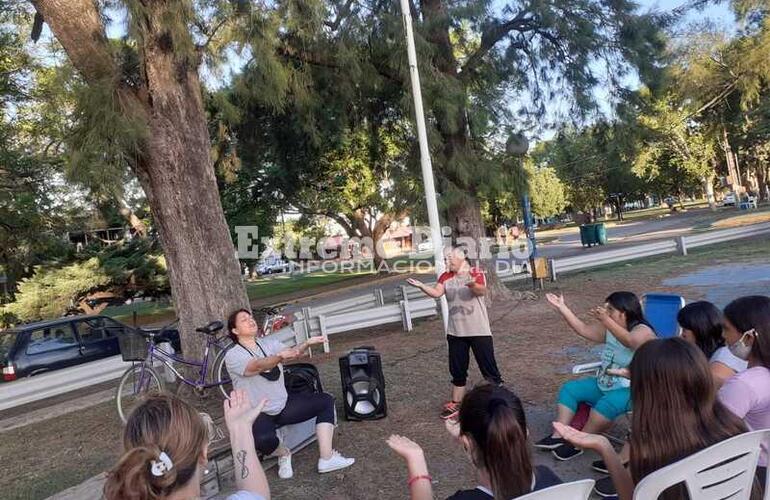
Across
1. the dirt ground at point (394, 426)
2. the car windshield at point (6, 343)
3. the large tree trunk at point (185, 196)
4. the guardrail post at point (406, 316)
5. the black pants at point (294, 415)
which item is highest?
the large tree trunk at point (185, 196)

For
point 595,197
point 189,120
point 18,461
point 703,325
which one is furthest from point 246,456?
point 595,197

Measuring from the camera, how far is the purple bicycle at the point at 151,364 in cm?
643

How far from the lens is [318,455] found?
4.98 meters

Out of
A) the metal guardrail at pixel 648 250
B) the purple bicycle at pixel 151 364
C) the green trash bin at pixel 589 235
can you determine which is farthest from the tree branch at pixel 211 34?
the green trash bin at pixel 589 235

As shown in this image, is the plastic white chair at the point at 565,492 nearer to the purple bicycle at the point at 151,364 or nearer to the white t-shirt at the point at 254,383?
the white t-shirt at the point at 254,383

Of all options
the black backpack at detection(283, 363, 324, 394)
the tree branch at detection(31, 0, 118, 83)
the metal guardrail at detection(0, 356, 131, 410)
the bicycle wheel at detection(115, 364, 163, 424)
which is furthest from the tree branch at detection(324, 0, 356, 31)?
the black backpack at detection(283, 363, 324, 394)

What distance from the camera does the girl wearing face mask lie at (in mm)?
2654

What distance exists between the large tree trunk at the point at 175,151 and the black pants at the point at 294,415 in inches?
108

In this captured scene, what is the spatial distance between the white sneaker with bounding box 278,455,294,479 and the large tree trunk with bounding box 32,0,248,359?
9.29ft

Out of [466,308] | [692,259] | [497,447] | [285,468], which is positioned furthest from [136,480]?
[692,259]

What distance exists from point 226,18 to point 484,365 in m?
5.03

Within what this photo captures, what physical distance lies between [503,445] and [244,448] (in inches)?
48.1

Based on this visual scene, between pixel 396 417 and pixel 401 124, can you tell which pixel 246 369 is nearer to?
pixel 396 417

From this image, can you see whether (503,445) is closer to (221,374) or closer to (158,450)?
(158,450)
